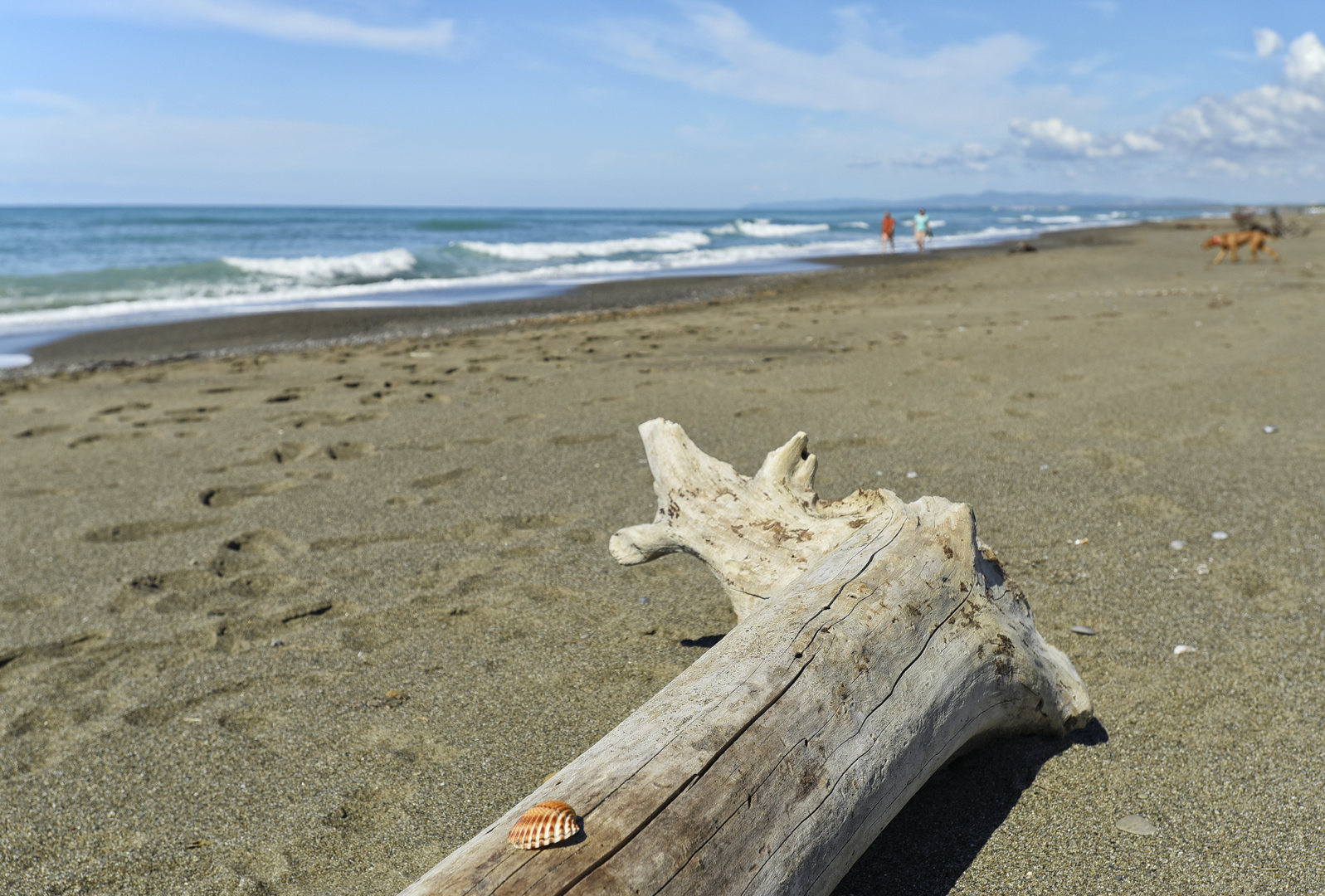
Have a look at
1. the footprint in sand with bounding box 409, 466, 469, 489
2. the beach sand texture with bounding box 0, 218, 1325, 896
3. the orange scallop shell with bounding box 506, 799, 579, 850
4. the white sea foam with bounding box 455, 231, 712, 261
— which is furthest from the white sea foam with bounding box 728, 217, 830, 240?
the orange scallop shell with bounding box 506, 799, 579, 850

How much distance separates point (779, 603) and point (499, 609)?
1.42m

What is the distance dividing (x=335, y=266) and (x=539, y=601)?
19.6 metres

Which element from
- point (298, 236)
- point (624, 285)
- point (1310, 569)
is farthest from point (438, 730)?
point (298, 236)

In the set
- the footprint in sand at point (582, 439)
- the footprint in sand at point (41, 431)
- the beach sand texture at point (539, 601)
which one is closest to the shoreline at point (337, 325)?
the beach sand texture at point (539, 601)

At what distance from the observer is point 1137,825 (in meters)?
1.95

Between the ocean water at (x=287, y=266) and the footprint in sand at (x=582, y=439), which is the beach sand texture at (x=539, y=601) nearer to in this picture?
the footprint in sand at (x=582, y=439)

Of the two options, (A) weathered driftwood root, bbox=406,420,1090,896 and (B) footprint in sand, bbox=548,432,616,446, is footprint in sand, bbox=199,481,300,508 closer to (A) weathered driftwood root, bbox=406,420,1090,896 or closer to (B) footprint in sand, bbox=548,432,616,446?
(B) footprint in sand, bbox=548,432,616,446

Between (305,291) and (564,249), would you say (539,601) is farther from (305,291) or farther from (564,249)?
(564,249)

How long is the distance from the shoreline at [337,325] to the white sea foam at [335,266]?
6.51 m

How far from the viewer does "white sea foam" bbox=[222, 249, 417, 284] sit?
19.2 m

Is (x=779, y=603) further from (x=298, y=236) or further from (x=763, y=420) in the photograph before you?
(x=298, y=236)

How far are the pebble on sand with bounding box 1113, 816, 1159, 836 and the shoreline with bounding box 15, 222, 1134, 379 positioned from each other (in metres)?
8.98

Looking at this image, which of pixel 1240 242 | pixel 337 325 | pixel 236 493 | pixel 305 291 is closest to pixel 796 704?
pixel 236 493

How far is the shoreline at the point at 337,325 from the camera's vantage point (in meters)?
9.58
